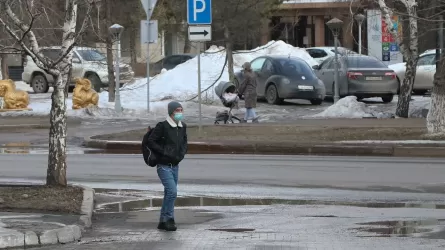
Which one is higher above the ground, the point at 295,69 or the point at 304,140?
the point at 295,69

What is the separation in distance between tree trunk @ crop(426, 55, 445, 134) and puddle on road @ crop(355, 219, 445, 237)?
8.95 meters

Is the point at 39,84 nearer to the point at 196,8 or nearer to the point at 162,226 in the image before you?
the point at 196,8

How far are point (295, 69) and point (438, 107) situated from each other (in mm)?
10948

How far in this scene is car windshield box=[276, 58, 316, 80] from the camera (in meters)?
29.4

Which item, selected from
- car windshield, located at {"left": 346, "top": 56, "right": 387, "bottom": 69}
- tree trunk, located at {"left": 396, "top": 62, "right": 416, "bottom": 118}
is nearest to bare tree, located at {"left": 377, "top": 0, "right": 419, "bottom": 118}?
tree trunk, located at {"left": 396, "top": 62, "right": 416, "bottom": 118}

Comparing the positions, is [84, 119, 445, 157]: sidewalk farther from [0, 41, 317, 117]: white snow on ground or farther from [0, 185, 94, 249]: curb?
[0, 185, 94, 249]: curb

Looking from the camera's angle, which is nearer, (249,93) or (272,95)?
(249,93)

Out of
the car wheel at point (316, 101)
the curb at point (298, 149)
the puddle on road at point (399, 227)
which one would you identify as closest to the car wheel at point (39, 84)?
the car wheel at point (316, 101)

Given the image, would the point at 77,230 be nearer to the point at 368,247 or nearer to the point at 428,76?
the point at 368,247

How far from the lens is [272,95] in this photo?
29.8 m

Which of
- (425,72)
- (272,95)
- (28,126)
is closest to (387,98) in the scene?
(425,72)

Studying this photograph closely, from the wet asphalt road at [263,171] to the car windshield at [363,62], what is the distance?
1286 cm

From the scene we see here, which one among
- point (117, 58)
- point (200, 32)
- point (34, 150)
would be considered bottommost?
point (34, 150)

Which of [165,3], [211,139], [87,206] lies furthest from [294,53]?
[87,206]
